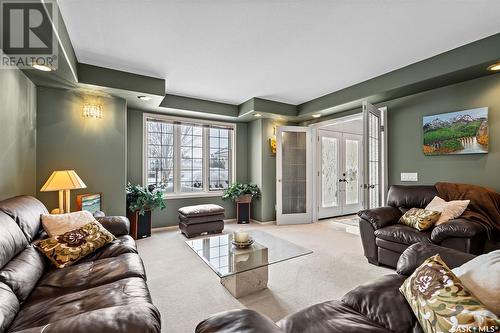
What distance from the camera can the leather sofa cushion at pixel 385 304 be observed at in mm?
1187

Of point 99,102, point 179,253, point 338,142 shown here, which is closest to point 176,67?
point 99,102

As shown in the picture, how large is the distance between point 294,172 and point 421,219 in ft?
9.68

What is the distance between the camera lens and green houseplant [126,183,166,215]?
4043mm

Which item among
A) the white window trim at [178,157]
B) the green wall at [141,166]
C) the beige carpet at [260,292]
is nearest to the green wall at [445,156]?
the beige carpet at [260,292]

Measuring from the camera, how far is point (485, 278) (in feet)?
3.63

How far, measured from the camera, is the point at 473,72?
2.91 meters

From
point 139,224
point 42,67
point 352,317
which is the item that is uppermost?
point 42,67

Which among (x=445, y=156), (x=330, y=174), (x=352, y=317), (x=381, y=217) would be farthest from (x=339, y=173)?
(x=352, y=317)

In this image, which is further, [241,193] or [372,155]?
[241,193]

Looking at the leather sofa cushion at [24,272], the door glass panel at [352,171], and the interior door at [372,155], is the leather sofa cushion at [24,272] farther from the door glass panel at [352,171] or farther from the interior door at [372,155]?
the door glass panel at [352,171]

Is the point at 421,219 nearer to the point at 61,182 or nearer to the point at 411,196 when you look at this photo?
the point at 411,196

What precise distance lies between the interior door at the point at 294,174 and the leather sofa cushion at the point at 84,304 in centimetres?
411

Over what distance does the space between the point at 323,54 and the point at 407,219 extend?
2278mm

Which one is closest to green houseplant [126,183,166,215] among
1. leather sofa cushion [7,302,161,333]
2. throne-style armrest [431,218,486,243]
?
leather sofa cushion [7,302,161,333]
